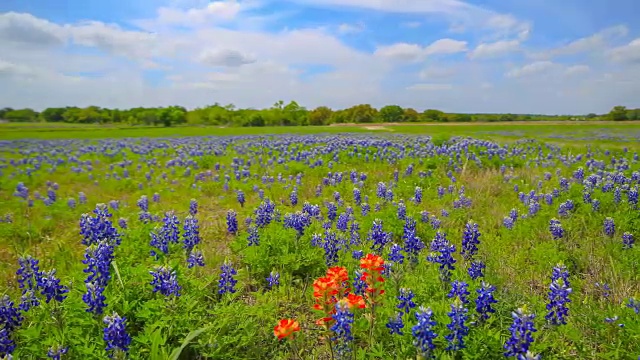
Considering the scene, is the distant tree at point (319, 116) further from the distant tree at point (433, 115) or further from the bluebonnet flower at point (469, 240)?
the bluebonnet flower at point (469, 240)

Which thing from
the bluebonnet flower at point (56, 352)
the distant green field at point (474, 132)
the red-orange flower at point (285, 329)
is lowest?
the bluebonnet flower at point (56, 352)

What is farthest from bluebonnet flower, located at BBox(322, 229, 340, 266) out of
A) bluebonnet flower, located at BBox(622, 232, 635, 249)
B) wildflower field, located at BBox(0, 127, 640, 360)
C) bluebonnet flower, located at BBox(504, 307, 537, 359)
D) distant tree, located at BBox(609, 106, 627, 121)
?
distant tree, located at BBox(609, 106, 627, 121)

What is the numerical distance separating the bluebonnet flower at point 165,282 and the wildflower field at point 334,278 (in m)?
0.01

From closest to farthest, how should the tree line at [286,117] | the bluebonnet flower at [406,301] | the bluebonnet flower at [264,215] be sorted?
the bluebonnet flower at [406,301]
the bluebonnet flower at [264,215]
the tree line at [286,117]

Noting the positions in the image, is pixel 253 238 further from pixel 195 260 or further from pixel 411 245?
pixel 411 245

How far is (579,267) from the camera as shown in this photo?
432 cm

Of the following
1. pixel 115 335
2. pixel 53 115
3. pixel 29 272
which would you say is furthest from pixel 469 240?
pixel 53 115

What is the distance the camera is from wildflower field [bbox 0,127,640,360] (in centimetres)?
264

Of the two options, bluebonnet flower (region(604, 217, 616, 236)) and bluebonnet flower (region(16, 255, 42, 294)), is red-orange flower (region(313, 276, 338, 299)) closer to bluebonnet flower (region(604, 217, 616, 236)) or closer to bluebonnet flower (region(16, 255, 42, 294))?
bluebonnet flower (region(16, 255, 42, 294))

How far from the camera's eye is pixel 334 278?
2689 mm

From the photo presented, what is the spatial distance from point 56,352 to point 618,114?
254 ft

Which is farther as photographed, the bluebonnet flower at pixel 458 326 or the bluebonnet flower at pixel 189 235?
the bluebonnet flower at pixel 189 235

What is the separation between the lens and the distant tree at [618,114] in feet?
192

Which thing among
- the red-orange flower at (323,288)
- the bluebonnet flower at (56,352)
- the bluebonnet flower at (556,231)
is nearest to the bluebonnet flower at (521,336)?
the red-orange flower at (323,288)
